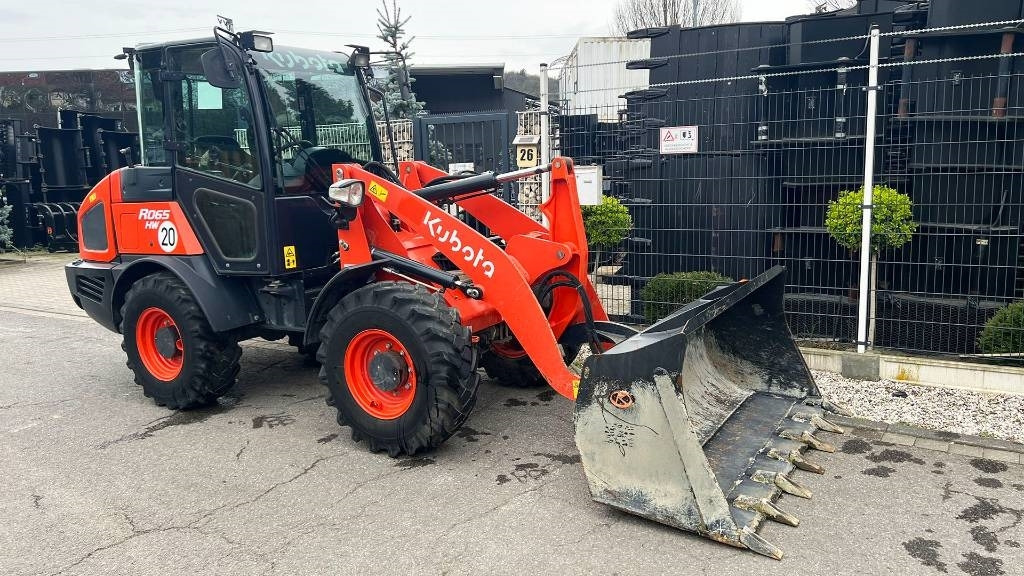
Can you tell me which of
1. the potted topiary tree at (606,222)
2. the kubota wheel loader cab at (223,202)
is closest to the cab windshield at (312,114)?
the kubota wheel loader cab at (223,202)

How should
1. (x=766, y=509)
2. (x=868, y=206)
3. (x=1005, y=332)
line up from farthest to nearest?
(x=868, y=206) → (x=1005, y=332) → (x=766, y=509)

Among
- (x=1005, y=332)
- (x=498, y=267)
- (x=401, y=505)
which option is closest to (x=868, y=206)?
(x=1005, y=332)

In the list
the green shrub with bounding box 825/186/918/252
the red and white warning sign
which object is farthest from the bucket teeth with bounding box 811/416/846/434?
the red and white warning sign

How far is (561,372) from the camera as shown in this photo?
14.3 ft

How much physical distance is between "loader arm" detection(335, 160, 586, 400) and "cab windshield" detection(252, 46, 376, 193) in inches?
28.1

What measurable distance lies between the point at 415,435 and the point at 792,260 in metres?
4.23

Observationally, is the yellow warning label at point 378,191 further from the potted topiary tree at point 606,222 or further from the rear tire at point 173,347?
the potted topiary tree at point 606,222

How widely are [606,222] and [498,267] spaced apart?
3141 millimetres

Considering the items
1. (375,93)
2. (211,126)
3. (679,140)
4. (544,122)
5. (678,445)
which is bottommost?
(678,445)

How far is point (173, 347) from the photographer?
5.71m

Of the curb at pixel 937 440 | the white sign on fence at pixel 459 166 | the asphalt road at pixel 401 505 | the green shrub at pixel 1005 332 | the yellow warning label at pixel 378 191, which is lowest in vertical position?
the asphalt road at pixel 401 505

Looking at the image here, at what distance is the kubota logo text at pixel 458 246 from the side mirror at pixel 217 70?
1564 millimetres

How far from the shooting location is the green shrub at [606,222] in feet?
24.6

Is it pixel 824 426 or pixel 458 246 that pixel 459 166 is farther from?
pixel 824 426
